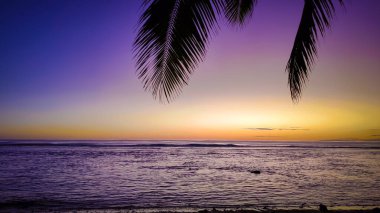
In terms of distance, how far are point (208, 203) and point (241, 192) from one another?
295cm

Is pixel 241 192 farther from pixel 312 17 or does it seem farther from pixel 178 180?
pixel 312 17

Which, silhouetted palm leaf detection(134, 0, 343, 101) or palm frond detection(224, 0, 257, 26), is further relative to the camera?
palm frond detection(224, 0, 257, 26)

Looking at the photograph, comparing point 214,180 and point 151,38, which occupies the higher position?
point 151,38

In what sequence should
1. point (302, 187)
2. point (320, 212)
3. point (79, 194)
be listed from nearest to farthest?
point (320, 212)
point (79, 194)
point (302, 187)

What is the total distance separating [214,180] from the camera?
1819 centimetres

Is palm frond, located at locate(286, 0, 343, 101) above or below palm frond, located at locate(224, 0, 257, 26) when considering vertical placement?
below

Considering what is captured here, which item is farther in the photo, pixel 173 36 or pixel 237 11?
pixel 237 11

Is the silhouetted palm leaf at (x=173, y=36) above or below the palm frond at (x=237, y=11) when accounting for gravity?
below

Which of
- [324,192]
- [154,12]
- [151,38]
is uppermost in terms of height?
[154,12]

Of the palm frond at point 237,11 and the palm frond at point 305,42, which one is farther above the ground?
the palm frond at point 237,11

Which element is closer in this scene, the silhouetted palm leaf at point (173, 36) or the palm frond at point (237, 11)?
the silhouetted palm leaf at point (173, 36)

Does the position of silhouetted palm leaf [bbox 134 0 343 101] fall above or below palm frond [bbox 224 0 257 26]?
below

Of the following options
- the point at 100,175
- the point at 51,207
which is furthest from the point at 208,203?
the point at 100,175

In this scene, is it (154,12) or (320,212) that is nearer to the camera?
(154,12)
